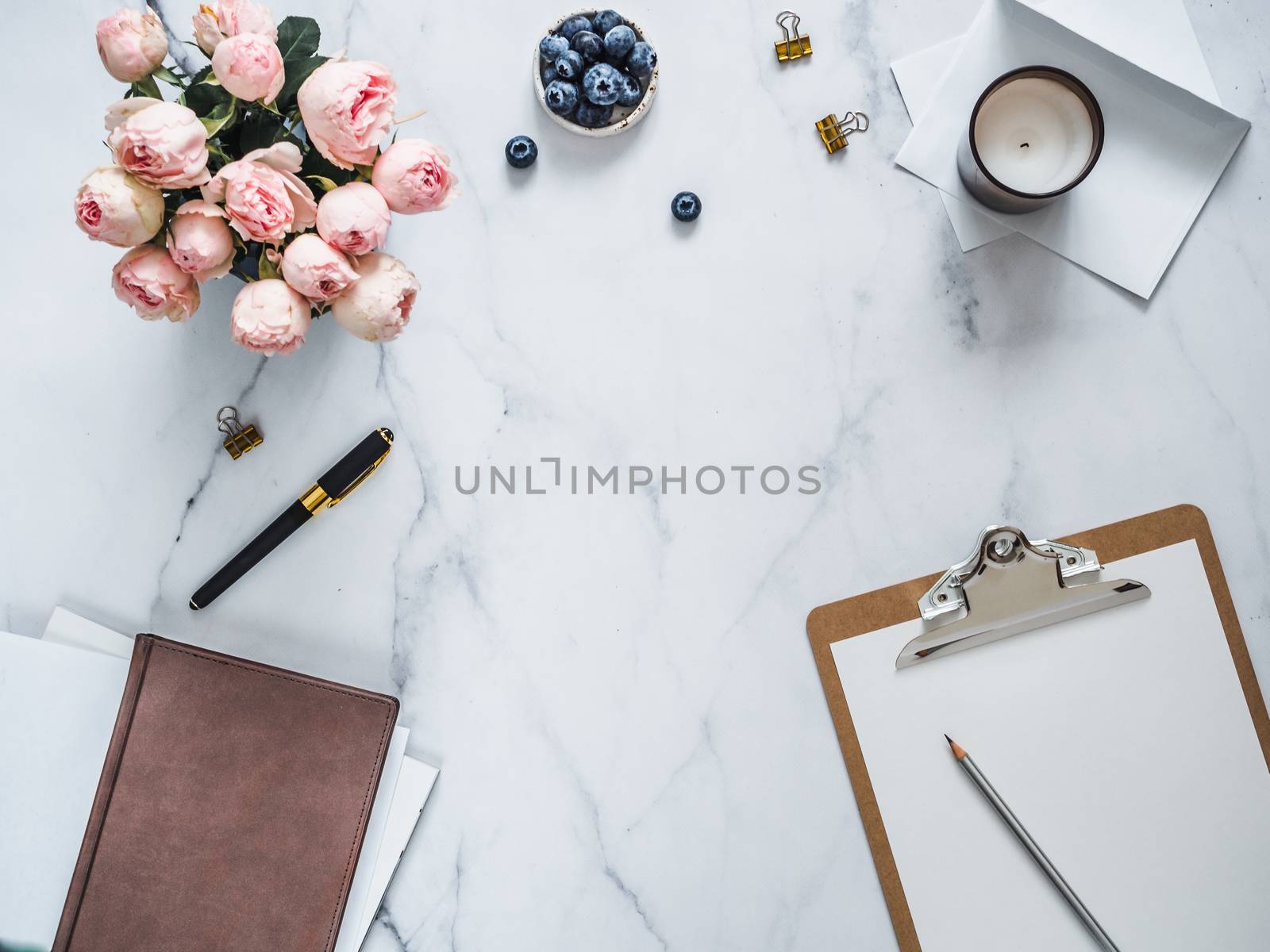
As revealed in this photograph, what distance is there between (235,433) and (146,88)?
29cm

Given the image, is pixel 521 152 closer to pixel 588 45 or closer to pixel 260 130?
pixel 588 45

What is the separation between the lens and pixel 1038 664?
75 cm

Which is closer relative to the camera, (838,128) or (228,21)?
(228,21)

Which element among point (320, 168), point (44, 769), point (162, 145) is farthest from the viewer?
point (44, 769)

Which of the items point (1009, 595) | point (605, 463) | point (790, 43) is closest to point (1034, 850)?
point (1009, 595)

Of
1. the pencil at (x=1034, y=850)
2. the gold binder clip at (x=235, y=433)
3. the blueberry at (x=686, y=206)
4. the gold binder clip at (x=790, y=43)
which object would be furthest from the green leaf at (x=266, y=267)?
the pencil at (x=1034, y=850)

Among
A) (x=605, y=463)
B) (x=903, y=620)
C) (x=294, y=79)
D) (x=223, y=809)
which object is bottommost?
(x=223, y=809)

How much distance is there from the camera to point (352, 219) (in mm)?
528

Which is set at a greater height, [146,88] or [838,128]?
[838,128]

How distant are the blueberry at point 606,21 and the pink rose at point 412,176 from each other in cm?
25

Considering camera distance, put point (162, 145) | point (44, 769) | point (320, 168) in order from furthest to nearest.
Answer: point (44, 769), point (320, 168), point (162, 145)

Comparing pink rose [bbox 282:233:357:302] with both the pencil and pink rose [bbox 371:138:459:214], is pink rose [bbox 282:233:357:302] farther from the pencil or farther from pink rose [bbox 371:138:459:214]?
the pencil

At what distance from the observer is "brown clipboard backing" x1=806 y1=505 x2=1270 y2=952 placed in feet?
2.46

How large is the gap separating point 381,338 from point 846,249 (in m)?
0.40
